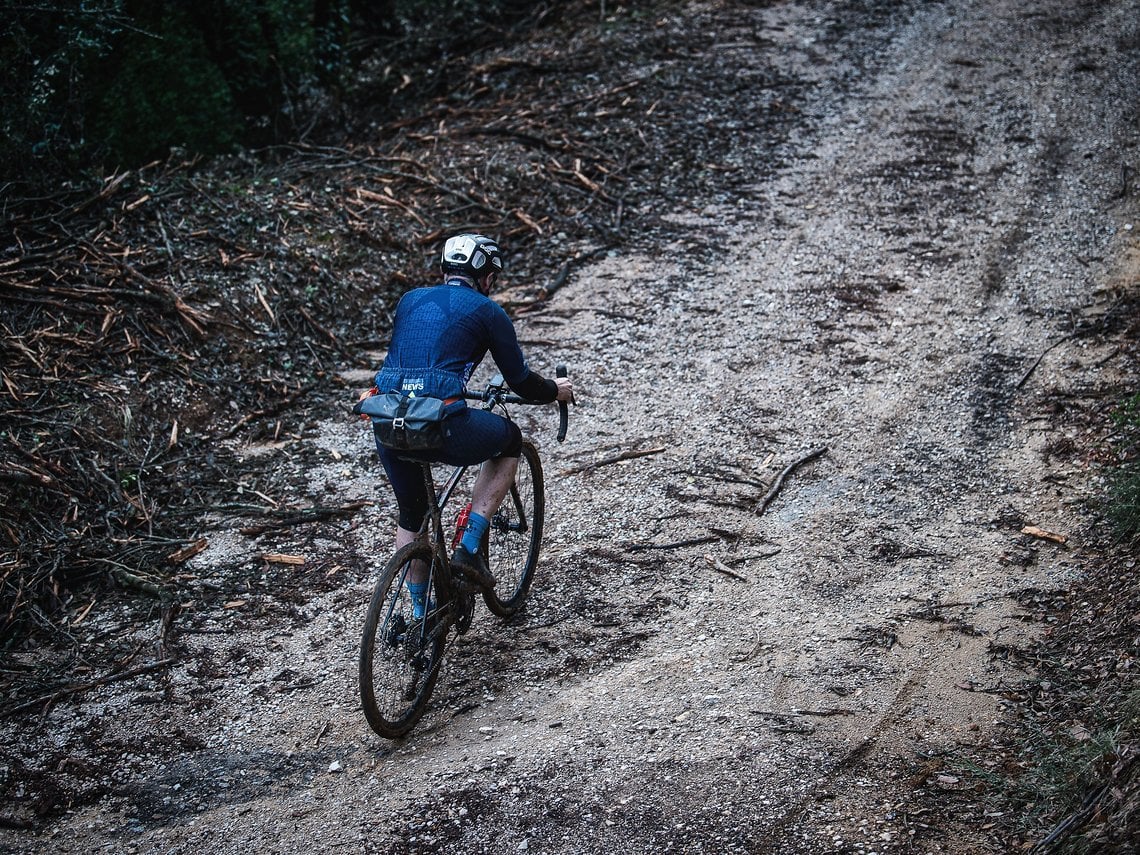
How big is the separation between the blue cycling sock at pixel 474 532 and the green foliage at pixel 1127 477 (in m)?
3.89

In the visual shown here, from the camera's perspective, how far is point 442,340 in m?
4.73

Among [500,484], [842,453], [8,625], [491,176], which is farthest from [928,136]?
[8,625]

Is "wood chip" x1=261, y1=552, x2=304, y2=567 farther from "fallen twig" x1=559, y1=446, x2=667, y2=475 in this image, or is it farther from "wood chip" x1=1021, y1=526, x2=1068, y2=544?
"wood chip" x1=1021, y1=526, x2=1068, y2=544

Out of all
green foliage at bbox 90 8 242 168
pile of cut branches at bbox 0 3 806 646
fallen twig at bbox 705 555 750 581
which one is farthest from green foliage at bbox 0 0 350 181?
fallen twig at bbox 705 555 750 581

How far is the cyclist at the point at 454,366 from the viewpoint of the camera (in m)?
4.72

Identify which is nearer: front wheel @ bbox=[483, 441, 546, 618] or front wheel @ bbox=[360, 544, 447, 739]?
front wheel @ bbox=[360, 544, 447, 739]

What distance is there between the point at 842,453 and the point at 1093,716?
328 cm

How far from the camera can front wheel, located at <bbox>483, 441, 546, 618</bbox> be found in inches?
228

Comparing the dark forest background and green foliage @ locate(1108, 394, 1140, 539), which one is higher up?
the dark forest background

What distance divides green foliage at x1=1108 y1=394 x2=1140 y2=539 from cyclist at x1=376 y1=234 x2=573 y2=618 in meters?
3.59

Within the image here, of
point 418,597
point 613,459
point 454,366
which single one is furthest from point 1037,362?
point 418,597

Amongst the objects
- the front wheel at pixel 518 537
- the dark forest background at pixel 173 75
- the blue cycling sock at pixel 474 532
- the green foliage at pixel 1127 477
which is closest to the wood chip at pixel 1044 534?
the green foliage at pixel 1127 477

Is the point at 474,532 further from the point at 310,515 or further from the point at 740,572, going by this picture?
the point at 310,515

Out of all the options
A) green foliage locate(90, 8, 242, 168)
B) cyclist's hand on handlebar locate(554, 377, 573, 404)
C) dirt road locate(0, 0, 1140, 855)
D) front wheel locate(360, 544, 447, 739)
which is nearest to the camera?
dirt road locate(0, 0, 1140, 855)
